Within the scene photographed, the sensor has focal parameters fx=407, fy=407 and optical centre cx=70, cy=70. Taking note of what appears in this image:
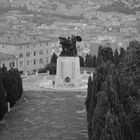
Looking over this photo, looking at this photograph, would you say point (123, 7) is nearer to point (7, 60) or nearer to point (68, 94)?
point (7, 60)

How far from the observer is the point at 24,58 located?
6016 cm

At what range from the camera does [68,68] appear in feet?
136

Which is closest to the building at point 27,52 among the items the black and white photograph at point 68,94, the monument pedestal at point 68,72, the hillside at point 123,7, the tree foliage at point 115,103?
the black and white photograph at point 68,94

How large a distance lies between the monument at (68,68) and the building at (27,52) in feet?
57.2

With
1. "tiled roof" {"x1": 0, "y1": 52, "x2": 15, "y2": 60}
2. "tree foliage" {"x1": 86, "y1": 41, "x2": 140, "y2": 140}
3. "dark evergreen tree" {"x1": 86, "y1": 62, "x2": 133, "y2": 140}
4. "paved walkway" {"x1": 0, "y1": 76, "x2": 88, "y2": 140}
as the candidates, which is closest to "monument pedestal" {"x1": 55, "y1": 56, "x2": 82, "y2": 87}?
"paved walkway" {"x1": 0, "y1": 76, "x2": 88, "y2": 140}

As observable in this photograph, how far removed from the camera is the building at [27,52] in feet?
192

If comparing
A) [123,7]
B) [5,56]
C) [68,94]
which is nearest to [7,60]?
[5,56]

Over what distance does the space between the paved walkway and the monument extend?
4.64m

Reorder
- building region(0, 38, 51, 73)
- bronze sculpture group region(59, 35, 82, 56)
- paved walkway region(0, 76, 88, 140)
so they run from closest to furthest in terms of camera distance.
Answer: paved walkway region(0, 76, 88, 140) < bronze sculpture group region(59, 35, 82, 56) < building region(0, 38, 51, 73)

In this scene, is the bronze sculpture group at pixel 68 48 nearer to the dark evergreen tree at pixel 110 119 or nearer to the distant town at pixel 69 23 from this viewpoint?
the dark evergreen tree at pixel 110 119

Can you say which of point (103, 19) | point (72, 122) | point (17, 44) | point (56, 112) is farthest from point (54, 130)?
point (103, 19)

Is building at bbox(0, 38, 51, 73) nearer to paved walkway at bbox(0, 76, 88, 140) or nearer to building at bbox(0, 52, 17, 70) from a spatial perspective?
building at bbox(0, 52, 17, 70)

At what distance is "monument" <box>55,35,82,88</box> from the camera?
41156mm

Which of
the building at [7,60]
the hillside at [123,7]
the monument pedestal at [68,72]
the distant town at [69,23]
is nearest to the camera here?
the monument pedestal at [68,72]
